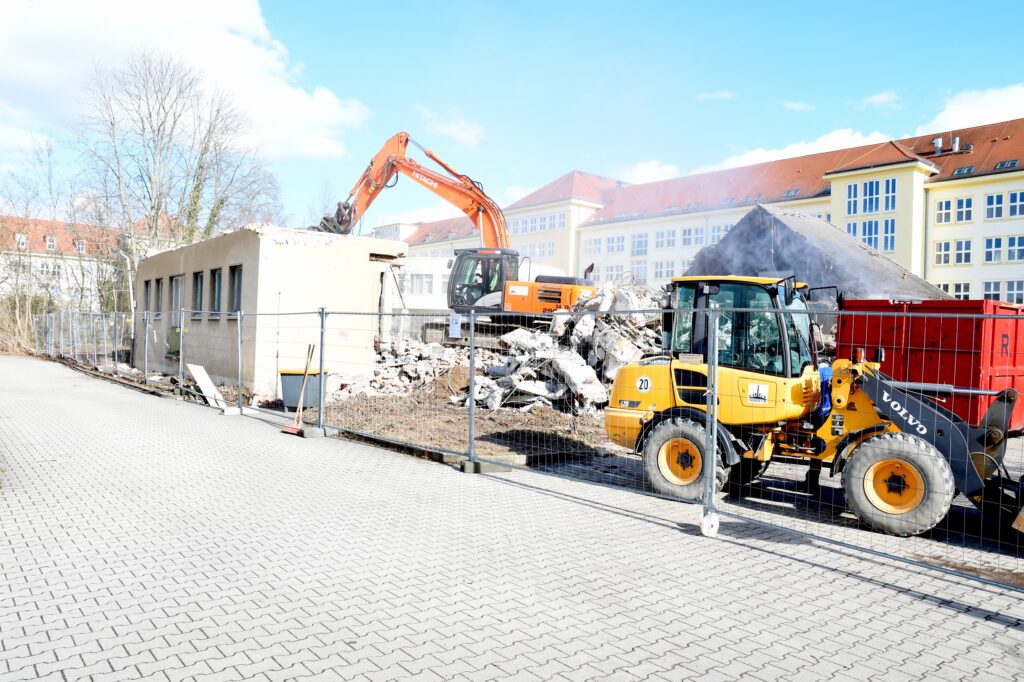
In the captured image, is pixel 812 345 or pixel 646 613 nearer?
pixel 646 613

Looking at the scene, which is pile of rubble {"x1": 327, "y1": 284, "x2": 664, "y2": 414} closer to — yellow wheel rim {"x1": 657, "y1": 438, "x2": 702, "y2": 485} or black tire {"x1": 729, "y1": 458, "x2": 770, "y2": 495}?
black tire {"x1": 729, "y1": 458, "x2": 770, "y2": 495}

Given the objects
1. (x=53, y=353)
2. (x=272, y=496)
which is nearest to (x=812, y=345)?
(x=272, y=496)

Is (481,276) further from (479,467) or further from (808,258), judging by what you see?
(479,467)

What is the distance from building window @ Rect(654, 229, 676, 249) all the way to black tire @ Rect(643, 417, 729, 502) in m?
49.0

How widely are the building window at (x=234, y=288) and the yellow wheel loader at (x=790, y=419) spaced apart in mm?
12688

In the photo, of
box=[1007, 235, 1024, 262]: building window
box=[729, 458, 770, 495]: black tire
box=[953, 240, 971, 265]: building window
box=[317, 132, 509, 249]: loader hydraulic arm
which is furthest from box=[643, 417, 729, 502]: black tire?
box=[953, 240, 971, 265]: building window

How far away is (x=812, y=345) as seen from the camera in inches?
322

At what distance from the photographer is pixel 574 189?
7031cm

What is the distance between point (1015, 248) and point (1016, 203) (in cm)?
270

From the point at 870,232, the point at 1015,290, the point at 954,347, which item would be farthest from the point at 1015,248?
the point at 954,347

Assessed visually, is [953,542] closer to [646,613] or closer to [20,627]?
[646,613]

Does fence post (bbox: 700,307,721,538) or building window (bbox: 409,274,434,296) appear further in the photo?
building window (bbox: 409,274,434,296)

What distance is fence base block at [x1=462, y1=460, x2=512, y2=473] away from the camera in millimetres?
8773

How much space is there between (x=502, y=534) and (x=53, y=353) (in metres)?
29.1
